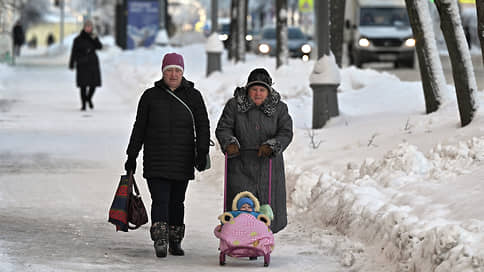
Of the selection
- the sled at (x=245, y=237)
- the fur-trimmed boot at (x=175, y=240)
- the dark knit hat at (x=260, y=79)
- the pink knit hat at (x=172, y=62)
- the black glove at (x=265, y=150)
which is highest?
the pink knit hat at (x=172, y=62)

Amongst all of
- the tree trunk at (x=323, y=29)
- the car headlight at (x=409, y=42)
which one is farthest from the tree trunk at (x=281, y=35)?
the tree trunk at (x=323, y=29)

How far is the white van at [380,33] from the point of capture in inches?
1335

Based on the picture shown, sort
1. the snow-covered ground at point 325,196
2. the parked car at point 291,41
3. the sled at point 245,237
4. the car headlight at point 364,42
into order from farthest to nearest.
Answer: the parked car at point 291,41
the car headlight at point 364,42
the snow-covered ground at point 325,196
the sled at point 245,237

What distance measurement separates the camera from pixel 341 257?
820cm

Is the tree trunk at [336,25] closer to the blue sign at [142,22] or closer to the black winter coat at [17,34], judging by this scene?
the blue sign at [142,22]

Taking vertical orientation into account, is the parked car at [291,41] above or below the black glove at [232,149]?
below

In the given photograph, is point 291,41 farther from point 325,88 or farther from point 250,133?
point 250,133

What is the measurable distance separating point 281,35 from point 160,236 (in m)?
17.8

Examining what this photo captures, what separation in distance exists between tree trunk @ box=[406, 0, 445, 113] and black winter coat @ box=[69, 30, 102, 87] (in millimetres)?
9218

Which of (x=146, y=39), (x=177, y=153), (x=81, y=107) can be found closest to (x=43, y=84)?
(x=81, y=107)

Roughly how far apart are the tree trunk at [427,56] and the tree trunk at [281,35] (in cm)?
1178

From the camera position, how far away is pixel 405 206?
8430 millimetres

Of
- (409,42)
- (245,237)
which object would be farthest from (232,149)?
(409,42)

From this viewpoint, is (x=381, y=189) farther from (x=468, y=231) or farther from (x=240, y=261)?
(x=468, y=231)
